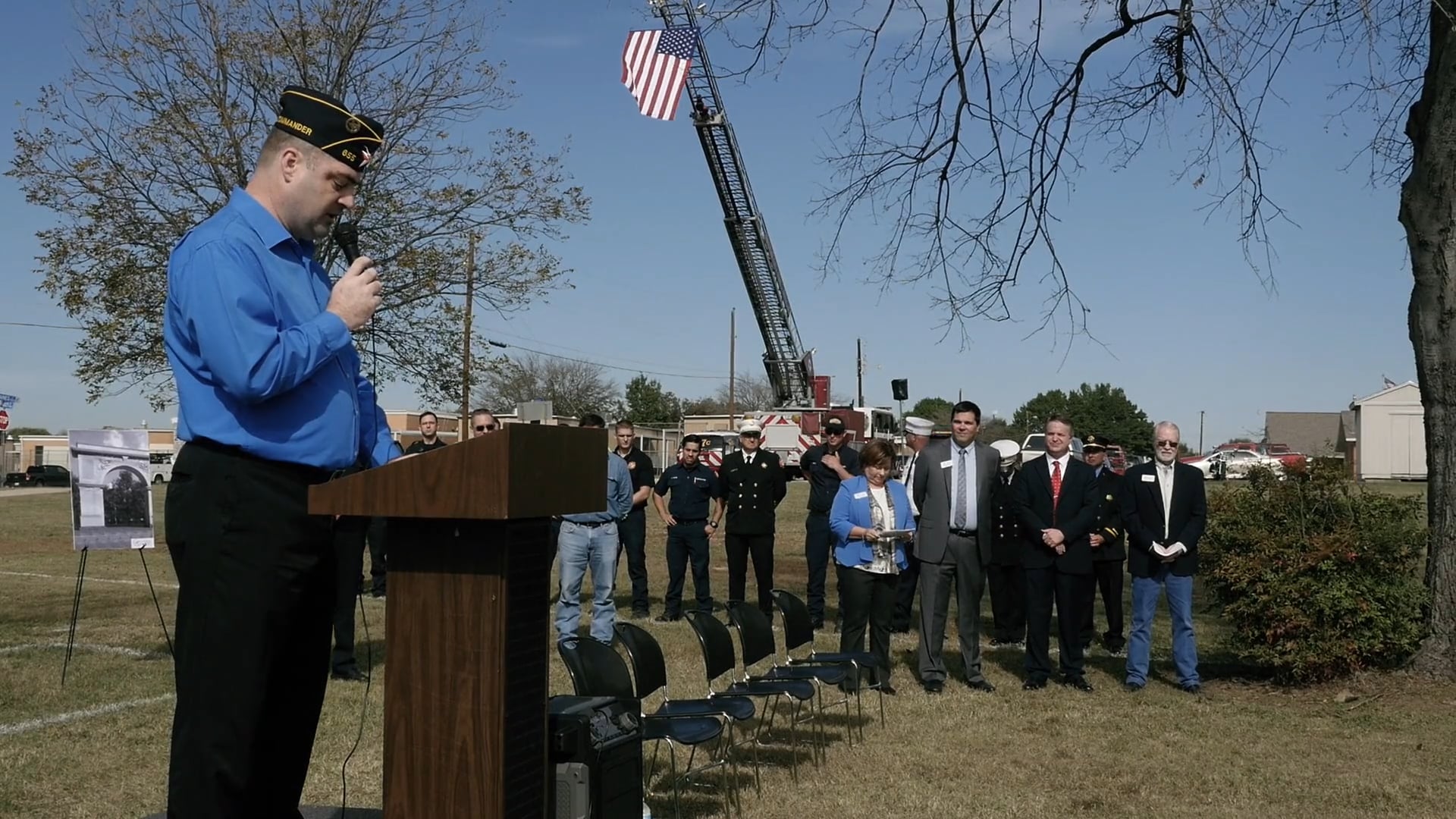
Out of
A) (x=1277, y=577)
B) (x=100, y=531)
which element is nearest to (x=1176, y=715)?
(x=1277, y=577)

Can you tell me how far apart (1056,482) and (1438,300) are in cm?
289

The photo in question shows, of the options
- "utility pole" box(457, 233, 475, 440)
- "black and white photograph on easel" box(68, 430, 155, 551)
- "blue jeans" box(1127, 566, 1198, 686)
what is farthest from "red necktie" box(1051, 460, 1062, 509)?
"utility pole" box(457, 233, 475, 440)

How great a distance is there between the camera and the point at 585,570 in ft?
32.3

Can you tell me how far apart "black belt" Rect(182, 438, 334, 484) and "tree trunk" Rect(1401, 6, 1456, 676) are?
8.11m

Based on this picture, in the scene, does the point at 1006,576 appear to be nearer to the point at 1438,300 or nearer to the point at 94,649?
the point at 1438,300

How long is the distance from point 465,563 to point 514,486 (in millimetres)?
247

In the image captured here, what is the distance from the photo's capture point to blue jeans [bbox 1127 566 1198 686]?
29.1 ft

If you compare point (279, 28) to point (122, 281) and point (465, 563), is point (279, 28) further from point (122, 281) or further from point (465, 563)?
point (465, 563)

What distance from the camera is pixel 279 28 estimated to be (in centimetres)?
1638

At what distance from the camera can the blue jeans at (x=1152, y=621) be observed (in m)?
8.87

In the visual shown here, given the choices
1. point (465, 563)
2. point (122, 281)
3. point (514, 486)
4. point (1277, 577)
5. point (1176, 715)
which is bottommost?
point (1176, 715)

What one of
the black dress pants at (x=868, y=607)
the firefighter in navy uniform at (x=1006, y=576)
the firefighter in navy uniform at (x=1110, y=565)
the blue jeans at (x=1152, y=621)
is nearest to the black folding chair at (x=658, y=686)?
the black dress pants at (x=868, y=607)

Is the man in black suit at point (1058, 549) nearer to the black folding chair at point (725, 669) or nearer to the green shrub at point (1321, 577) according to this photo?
the green shrub at point (1321, 577)

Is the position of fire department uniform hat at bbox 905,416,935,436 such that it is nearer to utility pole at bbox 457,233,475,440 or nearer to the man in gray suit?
the man in gray suit
